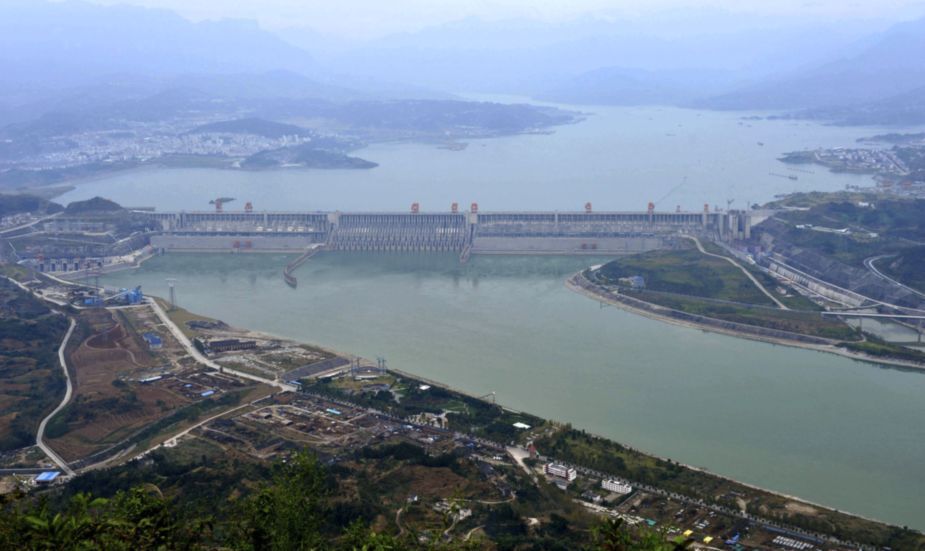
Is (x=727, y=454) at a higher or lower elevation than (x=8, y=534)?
lower

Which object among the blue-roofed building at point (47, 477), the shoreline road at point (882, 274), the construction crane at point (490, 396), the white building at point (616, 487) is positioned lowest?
the blue-roofed building at point (47, 477)

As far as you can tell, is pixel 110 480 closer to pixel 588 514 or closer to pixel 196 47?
pixel 588 514

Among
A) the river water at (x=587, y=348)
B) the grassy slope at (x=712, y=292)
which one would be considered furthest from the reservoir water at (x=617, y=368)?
the grassy slope at (x=712, y=292)

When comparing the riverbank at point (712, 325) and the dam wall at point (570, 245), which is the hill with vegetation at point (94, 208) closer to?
the dam wall at point (570, 245)

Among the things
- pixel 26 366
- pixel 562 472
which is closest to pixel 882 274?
pixel 562 472

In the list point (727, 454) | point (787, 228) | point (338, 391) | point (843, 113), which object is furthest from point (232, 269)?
point (843, 113)

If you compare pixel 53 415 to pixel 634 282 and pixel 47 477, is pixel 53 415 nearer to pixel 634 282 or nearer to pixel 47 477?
pixel 47 477

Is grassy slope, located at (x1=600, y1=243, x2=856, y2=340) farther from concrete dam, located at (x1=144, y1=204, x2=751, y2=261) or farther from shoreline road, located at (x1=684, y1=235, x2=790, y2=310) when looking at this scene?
concrete dam, located at (x1=144, y1=204, x2=751, y2=261)
